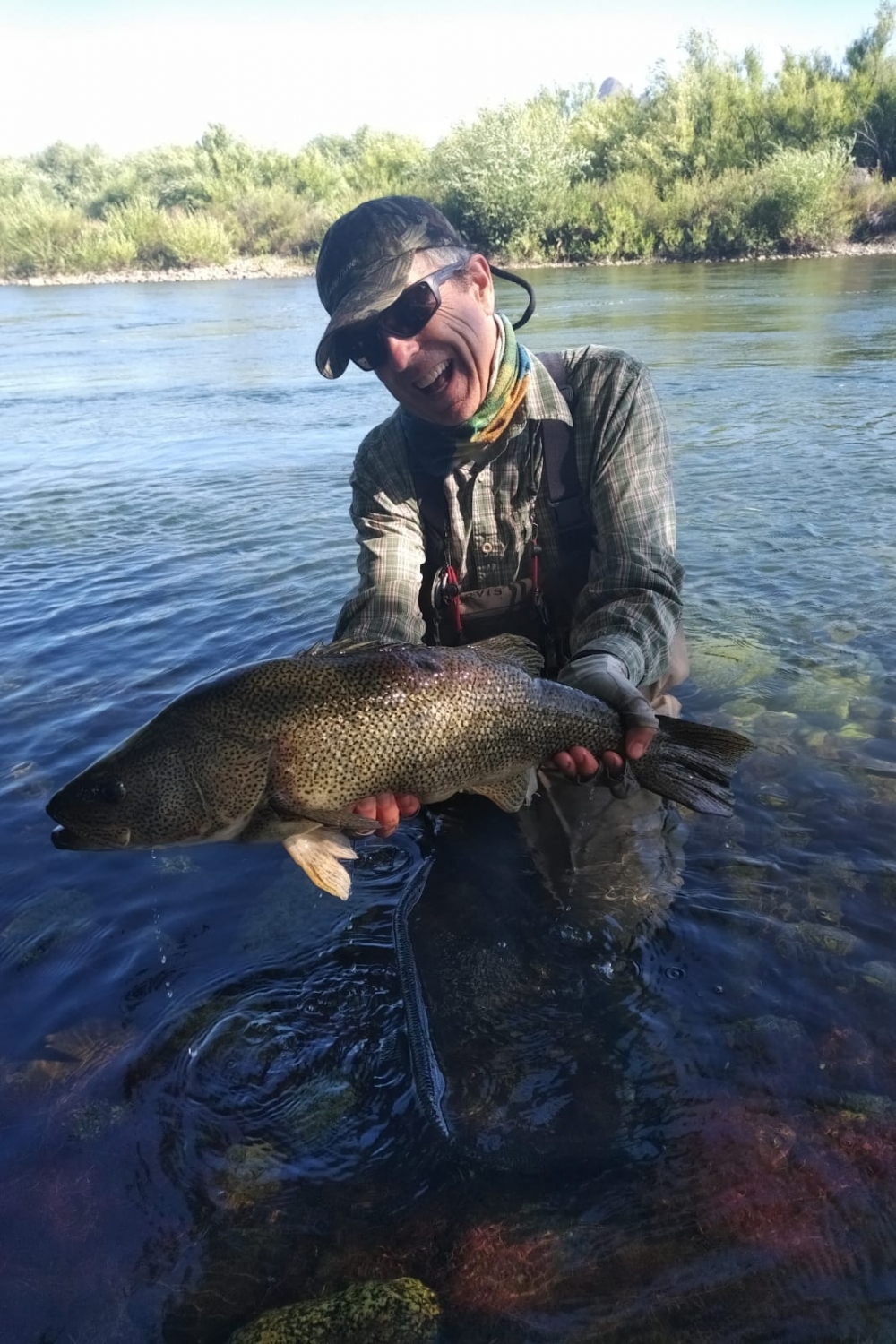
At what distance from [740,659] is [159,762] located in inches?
172

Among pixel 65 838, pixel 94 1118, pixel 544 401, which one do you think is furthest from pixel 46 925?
pixel 544 401

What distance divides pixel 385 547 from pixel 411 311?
940mm

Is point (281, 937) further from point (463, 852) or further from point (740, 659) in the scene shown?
point (740, 659)

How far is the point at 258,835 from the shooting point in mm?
2900

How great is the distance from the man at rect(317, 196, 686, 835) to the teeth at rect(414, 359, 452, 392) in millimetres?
14

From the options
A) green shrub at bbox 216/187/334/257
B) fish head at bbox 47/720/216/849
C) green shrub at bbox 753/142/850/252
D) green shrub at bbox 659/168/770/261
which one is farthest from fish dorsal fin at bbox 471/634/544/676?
green shrub at bbox 216/187/334/257

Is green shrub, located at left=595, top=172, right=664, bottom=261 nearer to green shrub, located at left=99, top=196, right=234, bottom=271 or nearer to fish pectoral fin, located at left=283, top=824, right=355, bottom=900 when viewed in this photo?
green shrub, located at left=99, top=196, right=234, bottom=271

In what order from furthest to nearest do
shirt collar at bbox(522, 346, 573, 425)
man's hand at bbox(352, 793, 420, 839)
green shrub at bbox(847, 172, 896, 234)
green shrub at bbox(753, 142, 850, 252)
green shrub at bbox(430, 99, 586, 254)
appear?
green shrub at bbox(430, 99, 586, 254)
green shrub at bbox(847, 172, 896, 234)
green shrub at bbox(753, 142, 850, 252)
shirt collar at bbox(522, 346, 573, 425)
man's hand at bbox(352, 793, 420, 839)

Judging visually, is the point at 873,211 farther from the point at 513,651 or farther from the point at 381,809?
the point at 381,809

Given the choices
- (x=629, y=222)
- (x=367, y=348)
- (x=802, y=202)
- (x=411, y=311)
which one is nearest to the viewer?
(x=411, y=311)

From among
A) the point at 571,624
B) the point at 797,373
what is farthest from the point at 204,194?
the point at 571,624

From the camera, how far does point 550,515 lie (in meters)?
3.85

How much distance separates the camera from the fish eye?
9.25 feet

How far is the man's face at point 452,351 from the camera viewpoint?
11.5ft
